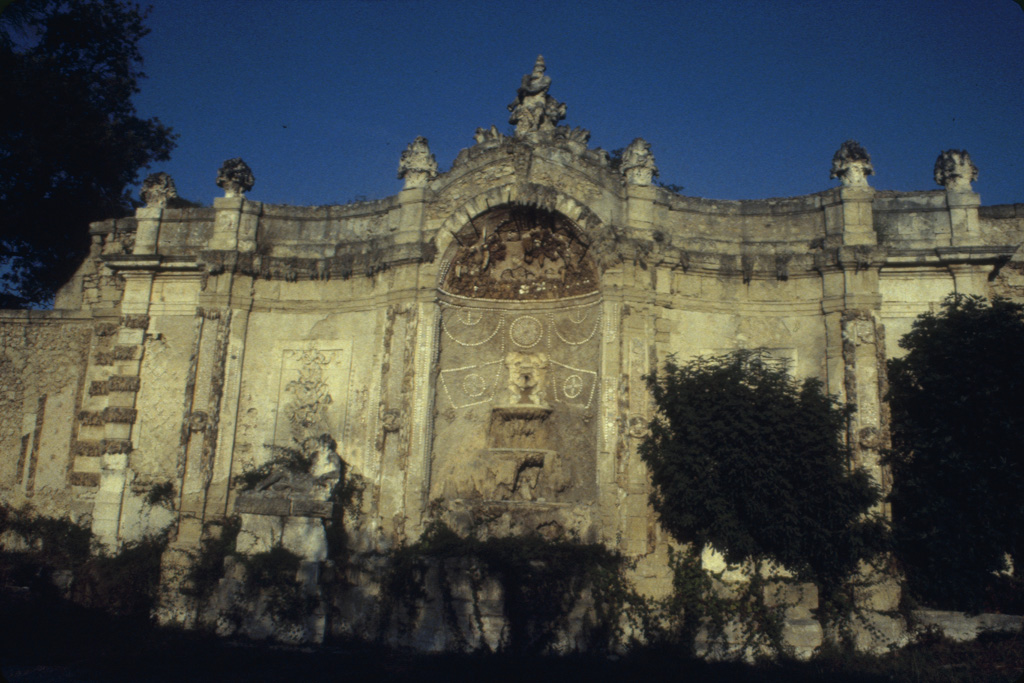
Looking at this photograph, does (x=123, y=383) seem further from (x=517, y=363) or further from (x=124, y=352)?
(x=517, y=363)

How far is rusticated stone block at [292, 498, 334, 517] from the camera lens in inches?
468

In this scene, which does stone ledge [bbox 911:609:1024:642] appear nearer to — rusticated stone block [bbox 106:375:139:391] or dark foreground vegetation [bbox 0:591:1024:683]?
dark foreground vegetation [bbox 0:591:1024:683]

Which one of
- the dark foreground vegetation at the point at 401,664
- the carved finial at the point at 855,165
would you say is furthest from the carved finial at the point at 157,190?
the carved finial at the point at 855,165

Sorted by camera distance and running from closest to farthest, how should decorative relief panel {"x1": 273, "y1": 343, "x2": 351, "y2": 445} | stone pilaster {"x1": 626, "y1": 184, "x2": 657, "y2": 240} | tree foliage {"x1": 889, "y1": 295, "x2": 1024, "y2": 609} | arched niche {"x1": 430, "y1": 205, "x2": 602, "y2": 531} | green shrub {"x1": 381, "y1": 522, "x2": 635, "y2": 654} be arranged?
green shrub {"x1": 381, "y1": 522, "x2": 635, "y2": 654} < tree foliage {"x1": 889, "y1": 295, "x2": 1024, "y2": 609} < stone pilaster {"x1": 626, "y1": 184, "x2": 657, "y2": 240} < arched niche {"x1": 430, "y1": 205, "x2": 602, "y2": 531} < decorative relief panel {"x1": 273, "y1": 343, "x2": 351, "y2": 445}

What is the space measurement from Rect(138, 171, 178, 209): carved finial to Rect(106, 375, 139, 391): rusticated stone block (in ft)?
11.1

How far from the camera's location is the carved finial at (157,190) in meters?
15.6

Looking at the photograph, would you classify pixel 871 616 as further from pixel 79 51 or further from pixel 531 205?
pixel 79 51

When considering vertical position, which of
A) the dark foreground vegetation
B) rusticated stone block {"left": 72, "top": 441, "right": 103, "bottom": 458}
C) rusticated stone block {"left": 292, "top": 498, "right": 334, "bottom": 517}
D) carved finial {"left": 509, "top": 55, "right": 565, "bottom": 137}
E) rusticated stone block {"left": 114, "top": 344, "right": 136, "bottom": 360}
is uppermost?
carved finial {"left": 509, "top": 55, "right": 565, "bottom": 137}

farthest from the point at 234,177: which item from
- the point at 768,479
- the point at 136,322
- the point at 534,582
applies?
the point at 768,479

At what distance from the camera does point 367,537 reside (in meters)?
12.8

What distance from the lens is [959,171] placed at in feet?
43.9

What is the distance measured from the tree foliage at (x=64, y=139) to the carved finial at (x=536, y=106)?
10241 mm

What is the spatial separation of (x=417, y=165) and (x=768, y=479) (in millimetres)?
7832

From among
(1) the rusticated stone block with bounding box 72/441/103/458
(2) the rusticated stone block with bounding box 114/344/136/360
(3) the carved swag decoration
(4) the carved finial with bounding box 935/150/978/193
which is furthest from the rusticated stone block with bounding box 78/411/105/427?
(4) the carved finial with bounding box 935/150/978/193
